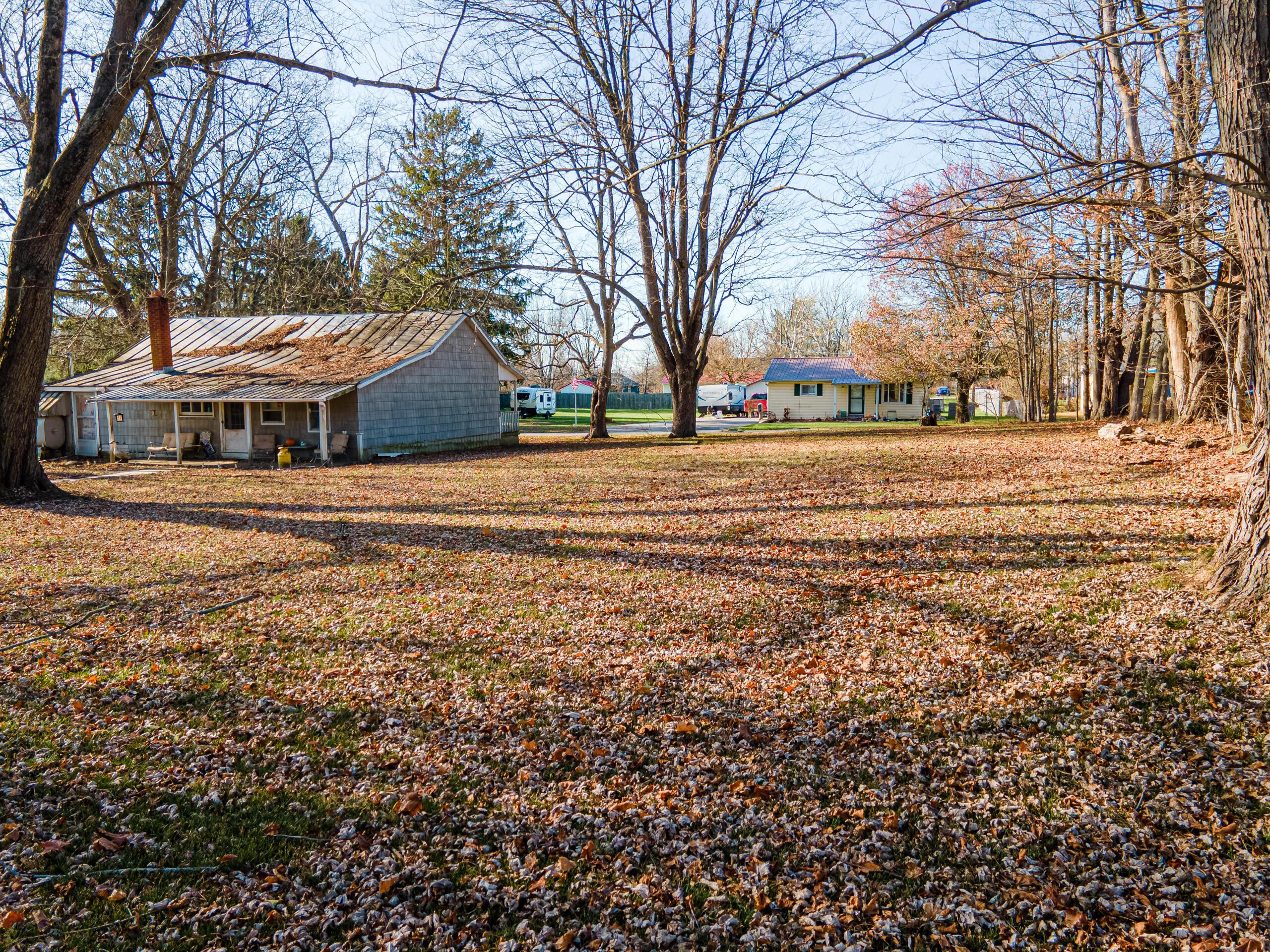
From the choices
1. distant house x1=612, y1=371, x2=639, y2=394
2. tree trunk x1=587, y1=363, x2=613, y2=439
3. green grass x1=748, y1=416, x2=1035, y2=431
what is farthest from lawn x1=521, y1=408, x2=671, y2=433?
distant house x1=612, y1=371, x2=639, y2=394

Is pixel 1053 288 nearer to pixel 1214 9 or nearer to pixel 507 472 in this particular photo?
pixel 1214 9

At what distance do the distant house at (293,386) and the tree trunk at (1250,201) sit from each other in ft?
62.4

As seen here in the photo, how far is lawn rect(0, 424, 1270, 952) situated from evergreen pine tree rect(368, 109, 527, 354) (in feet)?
12.7

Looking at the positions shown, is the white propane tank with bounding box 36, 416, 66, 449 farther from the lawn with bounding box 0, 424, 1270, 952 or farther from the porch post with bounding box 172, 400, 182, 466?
the lawn with bounding box 0, 424, 1270, 952

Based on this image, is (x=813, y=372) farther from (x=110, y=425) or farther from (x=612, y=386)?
(x=110, y=425)

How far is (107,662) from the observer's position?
573cm

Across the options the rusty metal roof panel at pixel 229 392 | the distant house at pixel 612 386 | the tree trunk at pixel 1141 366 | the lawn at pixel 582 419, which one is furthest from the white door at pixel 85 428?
the distant house at pixel 612 386

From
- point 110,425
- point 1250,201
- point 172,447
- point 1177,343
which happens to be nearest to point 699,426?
point 172,447

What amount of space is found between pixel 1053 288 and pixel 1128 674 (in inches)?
293

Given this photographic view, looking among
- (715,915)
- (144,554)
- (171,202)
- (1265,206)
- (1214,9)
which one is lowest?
(715,915)

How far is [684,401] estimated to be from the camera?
96.6 ft

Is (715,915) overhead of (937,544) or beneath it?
beneath

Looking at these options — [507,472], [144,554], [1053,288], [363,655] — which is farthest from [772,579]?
[507,472]

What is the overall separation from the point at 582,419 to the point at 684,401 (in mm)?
24448
